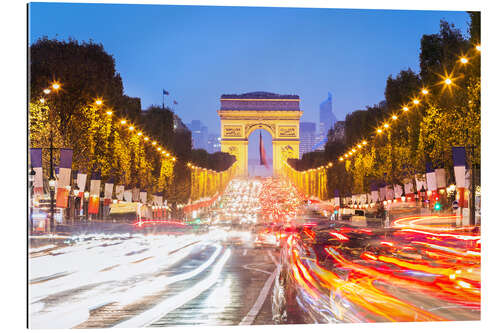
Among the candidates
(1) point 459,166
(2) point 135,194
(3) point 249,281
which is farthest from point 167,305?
(2) point 135,194

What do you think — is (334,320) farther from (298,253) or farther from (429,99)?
(429,99)

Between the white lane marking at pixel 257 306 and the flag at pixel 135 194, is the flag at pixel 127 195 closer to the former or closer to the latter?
the flag at pixel 135 194

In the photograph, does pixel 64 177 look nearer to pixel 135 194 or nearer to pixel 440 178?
pixel 440 178

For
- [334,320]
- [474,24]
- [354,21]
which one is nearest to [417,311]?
[334,320]

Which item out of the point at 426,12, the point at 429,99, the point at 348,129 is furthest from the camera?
the point at 348,129

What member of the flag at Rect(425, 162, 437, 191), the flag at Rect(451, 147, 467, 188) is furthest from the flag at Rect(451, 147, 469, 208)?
the flag at Rect(425, 162, 437, 191)

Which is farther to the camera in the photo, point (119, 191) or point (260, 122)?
point (260, 122)
